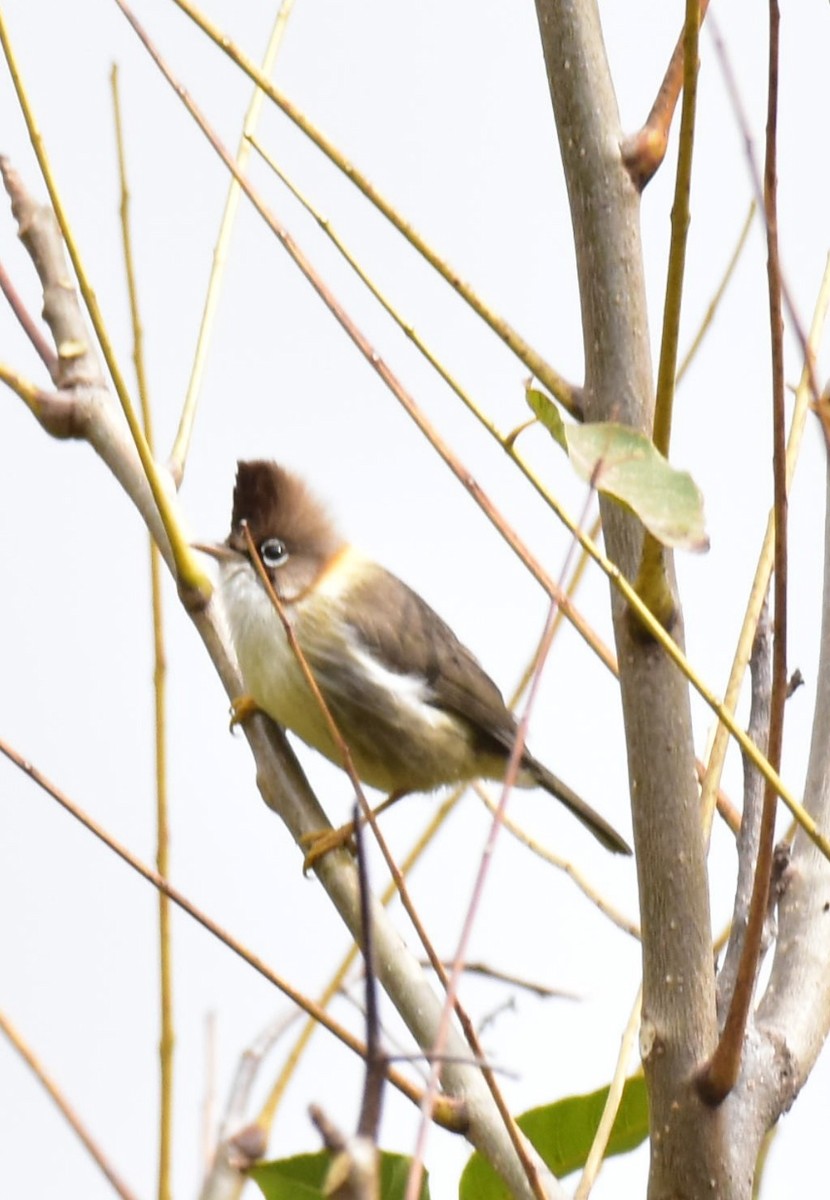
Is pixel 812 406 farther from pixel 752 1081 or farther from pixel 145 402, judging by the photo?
pixel 145 402

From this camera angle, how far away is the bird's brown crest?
115 inches

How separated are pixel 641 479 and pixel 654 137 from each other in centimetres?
37

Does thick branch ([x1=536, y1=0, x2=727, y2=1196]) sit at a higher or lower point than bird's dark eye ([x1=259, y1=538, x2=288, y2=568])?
lower

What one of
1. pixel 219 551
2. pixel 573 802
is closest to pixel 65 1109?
pixel 219 551

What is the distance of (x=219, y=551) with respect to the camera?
9.11 ft

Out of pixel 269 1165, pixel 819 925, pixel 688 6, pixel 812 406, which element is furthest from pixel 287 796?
pixel 688 6

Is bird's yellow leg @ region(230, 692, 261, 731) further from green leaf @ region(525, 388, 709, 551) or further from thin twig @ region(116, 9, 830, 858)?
green leaf @ region(525, 388, 709, 551)

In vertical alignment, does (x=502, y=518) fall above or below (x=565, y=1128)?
above

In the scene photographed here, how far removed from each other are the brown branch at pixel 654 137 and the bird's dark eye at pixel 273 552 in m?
1.73

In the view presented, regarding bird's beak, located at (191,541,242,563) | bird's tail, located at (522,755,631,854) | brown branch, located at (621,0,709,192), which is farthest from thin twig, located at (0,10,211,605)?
bird's tail, located at (522,755,631,854)

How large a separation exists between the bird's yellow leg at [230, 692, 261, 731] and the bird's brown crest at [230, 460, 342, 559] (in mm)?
742

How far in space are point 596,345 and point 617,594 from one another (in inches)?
8.4

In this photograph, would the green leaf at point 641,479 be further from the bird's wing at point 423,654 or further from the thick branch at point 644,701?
the bird's wing at point 423,654

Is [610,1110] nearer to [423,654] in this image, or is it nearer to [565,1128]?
[565,1128]
